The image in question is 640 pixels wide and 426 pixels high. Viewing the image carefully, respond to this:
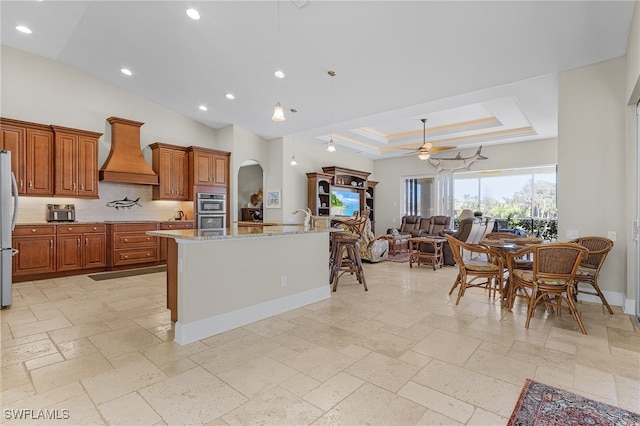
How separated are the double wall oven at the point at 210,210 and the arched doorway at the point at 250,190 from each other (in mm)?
1667

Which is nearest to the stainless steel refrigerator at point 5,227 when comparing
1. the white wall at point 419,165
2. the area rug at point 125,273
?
the area rug at point 125,273

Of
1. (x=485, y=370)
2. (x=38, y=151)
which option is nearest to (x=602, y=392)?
(x=485, y=370)

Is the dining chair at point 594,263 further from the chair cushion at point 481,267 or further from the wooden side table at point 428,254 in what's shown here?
the wooden side table at point 428,254

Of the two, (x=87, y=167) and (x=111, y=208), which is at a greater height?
(x=87, y=167)

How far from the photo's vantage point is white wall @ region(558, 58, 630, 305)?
3701 millimetres

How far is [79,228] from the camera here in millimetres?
5430

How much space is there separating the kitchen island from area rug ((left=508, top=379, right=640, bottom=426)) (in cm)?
236

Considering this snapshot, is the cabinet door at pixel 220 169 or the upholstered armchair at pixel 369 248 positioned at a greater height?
the cabinet door at pixel 220 169

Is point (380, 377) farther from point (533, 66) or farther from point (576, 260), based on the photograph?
point (533, 66)

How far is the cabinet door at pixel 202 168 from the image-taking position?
677 cm

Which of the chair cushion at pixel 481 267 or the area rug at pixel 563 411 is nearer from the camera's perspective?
the area rug at pixel 563 411

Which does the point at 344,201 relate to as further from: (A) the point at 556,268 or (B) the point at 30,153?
(B) the point at 30,153

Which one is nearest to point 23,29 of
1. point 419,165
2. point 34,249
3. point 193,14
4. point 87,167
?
point 87,167

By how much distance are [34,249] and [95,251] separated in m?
0.83
